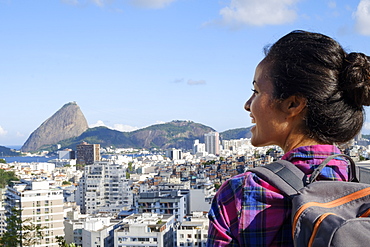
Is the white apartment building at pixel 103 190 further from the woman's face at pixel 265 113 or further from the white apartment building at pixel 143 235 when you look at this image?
the woman's face at pixel 265 113

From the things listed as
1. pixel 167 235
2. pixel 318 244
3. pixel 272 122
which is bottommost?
pixel 167 235

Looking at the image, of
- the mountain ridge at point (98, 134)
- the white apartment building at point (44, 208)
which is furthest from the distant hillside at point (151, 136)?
the white apartment building at point (44, 208)

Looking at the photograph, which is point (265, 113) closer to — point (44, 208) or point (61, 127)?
point (44, 208)

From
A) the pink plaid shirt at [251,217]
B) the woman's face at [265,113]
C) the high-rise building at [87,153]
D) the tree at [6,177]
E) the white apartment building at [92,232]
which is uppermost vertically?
the high-rise building at [87,153]

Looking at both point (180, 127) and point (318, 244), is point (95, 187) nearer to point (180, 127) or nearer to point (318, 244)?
point (318, 244)

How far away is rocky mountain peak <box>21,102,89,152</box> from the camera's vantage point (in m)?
61.1

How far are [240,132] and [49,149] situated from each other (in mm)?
24481

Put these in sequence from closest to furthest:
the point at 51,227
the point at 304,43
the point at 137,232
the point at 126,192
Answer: the point at 304,43 < the point at 137,232 < the point at 51,227 < the point at 126,192

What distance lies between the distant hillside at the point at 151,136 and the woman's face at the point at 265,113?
187ft

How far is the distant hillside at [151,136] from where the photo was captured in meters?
59.3

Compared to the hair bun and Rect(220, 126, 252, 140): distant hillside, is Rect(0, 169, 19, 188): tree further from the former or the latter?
Rect(220, 126, 252, 140): distant hillside

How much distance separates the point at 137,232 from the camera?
7141 millimetres

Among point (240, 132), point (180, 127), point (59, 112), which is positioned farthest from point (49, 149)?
point (240, 132)

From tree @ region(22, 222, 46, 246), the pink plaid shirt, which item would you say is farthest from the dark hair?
tree @ region(22, 222, 46, 246)
